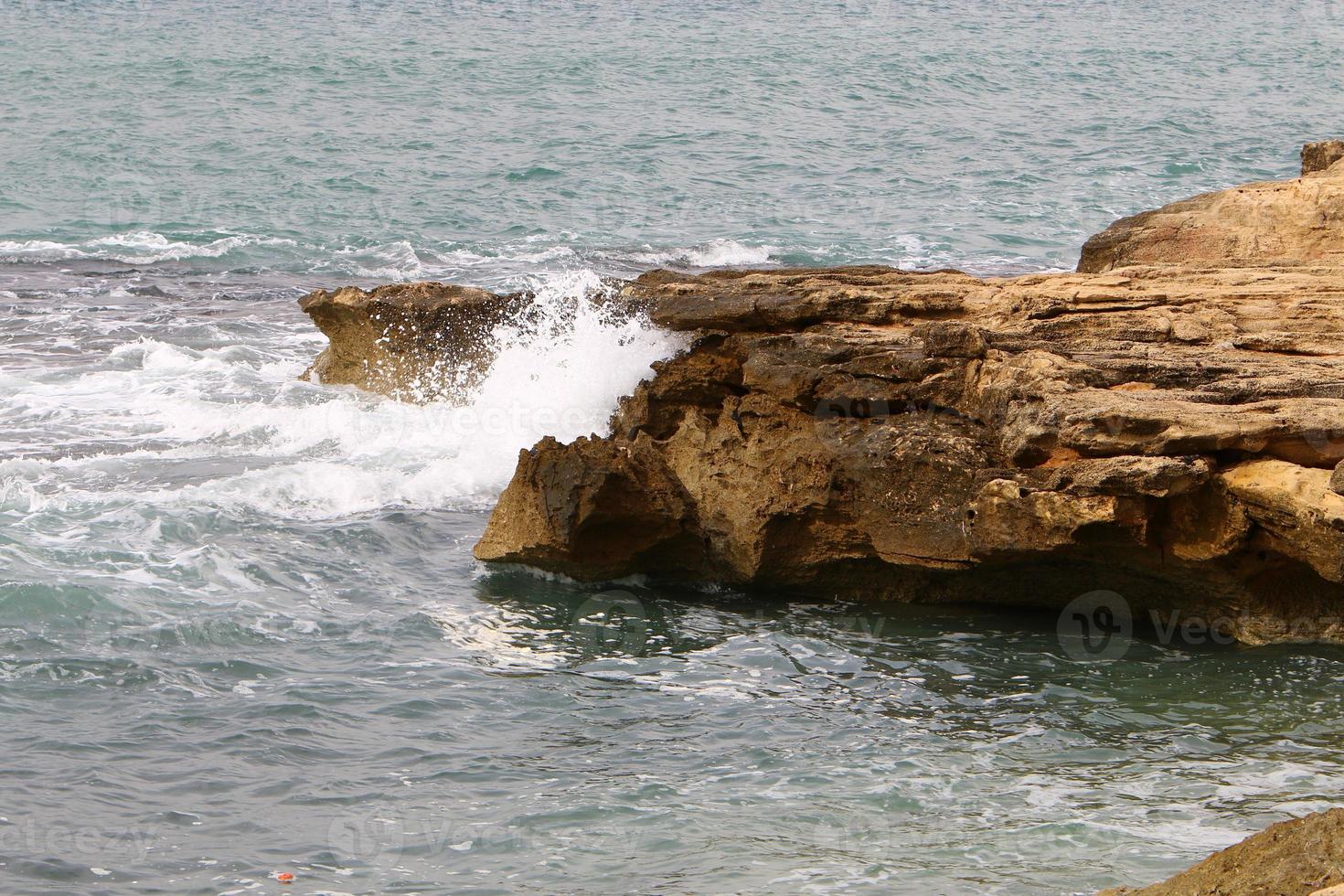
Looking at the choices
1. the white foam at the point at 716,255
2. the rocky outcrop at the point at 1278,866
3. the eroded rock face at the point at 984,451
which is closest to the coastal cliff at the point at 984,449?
the eroded rock face at the point at 984,451

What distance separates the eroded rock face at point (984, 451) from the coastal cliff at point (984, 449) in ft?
0.05

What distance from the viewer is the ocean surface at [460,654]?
5.62m

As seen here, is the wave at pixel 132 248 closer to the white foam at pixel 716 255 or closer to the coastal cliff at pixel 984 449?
the white foam at pixel 716 255

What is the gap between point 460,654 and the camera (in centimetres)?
760

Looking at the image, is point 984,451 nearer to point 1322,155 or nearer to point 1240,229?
point 1240,229

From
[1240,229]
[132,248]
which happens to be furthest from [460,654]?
[132,248]

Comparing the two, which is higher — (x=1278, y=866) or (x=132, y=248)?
(x=132, y=248)

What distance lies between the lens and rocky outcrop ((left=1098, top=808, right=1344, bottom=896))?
399cm

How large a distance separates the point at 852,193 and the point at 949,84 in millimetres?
10641

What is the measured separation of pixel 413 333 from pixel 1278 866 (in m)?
9.93

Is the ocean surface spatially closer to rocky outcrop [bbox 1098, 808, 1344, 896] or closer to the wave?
the wave

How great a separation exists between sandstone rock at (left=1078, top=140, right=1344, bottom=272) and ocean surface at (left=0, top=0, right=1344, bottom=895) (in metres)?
3.98

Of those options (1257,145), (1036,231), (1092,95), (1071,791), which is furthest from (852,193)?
(1071,791)

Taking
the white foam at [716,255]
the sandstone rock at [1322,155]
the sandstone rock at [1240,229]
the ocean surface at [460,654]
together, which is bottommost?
the ocean surface at [460,654]
